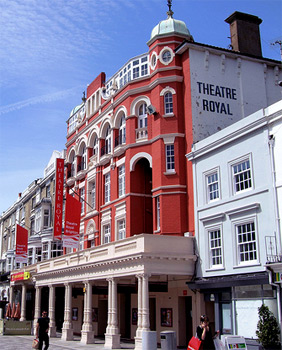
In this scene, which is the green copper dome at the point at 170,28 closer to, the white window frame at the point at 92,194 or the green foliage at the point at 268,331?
the white window frame at the point at 92,194

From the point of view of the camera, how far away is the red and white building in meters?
24.2

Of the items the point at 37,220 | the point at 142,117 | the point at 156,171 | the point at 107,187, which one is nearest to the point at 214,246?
the point at 156,171

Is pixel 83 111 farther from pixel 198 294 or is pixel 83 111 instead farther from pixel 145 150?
pixel 198 294

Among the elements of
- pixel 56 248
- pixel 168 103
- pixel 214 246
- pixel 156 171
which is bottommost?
pixel 214 246

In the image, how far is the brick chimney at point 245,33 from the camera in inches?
1185

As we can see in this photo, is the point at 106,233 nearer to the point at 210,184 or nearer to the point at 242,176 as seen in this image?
the point at 210,184

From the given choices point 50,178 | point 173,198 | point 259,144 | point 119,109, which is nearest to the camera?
point 259,144

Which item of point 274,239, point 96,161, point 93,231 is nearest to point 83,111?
point 96,161

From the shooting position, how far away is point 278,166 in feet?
62.4

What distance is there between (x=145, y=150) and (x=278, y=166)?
11.1 m

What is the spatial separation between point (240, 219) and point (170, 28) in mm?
14526

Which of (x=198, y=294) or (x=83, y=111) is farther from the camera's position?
(x=83, y=111)

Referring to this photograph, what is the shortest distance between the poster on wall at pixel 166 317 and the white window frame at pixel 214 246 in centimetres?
507

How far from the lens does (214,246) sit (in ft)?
74.7
